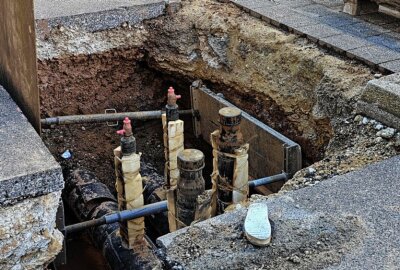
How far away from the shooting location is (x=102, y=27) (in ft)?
20.8

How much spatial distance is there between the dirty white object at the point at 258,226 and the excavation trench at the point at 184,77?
2214 mm

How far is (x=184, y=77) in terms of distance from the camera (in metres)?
6.73

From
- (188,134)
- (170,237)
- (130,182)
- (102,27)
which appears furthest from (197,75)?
(170,237)

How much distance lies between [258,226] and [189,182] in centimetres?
115

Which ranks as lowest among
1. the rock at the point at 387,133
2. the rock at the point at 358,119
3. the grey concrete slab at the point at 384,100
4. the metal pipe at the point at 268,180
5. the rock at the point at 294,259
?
the metal pipe at the point at 268,180

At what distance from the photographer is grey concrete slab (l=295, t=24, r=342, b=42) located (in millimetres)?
5546

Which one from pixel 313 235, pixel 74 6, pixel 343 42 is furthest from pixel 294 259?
pixel 74 6

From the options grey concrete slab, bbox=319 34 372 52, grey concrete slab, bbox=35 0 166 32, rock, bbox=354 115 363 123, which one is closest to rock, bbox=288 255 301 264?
rock, bbox=354 115 363 123

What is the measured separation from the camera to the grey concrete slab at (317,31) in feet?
18.2

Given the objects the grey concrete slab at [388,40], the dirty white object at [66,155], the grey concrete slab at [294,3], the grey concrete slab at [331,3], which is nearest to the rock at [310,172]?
the grey concrete slab at [388,40]

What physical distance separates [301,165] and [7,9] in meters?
2.74

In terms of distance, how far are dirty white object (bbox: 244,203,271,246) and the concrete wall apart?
1173mm

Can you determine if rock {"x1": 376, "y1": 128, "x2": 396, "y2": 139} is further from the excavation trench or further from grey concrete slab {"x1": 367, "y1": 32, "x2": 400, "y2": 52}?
grey concrete slab {"x1": 367, "y1": 32, "x2": 400, "y2": 52}

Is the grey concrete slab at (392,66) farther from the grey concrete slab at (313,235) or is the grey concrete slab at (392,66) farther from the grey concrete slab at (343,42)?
the grey concrete slab at (313,235)
